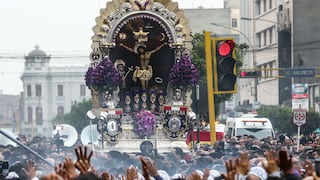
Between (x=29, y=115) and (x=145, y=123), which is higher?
(x=145, y=123)

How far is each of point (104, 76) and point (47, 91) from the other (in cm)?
5899

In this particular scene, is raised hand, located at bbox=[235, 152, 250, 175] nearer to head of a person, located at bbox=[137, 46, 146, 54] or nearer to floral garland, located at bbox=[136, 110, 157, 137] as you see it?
floral garland, located at bbox=[136, 110, 157, 137]

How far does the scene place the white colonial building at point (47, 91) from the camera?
66.2m

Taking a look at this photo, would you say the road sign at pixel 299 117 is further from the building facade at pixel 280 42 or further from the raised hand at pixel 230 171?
the building facade at pixel 280 42

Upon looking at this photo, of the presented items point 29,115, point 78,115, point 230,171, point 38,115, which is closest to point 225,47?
point 230,171

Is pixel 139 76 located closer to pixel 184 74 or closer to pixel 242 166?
pixel 184 74

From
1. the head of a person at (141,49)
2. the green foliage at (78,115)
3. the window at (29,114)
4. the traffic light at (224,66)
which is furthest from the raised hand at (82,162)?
the window at (29,114)

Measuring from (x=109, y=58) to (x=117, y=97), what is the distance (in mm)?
Result: 1277

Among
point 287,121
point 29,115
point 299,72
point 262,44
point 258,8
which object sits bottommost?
point 29,115

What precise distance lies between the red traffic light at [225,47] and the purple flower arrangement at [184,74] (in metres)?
9.94

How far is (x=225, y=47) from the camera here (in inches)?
933

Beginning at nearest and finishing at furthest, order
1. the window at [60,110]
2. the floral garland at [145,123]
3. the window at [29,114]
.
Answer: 1. the floral garland at [145,123]
2. the window at [60,110]
3. the window at [29,114]

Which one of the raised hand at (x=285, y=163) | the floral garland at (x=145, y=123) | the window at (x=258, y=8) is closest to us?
the raised hand at (x=285, y=163)

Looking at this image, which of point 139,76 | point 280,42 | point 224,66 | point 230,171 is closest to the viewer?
point 230,171
